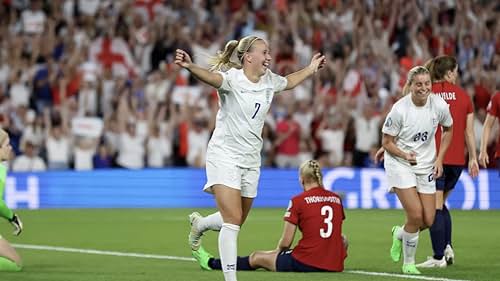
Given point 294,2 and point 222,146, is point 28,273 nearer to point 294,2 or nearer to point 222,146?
point 222,146

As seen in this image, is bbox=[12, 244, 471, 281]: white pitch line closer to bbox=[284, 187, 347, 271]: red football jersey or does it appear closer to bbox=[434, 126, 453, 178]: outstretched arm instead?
bbox=[284, 187, 347, 271]: red football jersey

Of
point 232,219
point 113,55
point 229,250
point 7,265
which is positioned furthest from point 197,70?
point 113,55

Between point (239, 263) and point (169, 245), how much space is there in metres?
3.47

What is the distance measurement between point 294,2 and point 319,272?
639 inches

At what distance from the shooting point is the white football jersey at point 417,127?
12750 mm

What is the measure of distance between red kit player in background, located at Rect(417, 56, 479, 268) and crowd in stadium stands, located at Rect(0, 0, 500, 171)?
10.1m

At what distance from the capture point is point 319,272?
12.8m

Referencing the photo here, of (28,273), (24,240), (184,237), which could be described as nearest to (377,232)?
(184,237)

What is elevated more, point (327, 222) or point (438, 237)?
point (327, 222)

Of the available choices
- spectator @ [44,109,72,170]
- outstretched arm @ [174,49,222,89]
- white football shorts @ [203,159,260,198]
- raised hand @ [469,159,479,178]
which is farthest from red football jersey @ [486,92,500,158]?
spectator @ [44,109,72,170]

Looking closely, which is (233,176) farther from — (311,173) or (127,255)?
(127,255)

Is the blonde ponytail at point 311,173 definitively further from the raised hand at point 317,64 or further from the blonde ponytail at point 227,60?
the blonde ponytail at point 227,60

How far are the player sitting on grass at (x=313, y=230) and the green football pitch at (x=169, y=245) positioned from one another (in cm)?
19

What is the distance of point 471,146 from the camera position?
44.7 feet
